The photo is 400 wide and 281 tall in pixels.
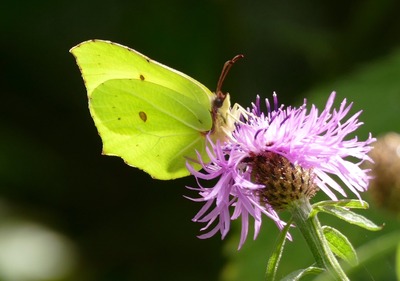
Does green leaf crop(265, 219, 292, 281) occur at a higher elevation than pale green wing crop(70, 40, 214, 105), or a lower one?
lower

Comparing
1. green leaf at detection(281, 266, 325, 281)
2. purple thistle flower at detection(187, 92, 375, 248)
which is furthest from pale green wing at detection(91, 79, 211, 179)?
green leaf at detection(281, 266, 325, 281)

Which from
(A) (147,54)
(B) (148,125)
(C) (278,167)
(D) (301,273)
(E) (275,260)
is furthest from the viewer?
(A) (147,54)

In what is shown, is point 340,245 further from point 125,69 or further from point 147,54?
point 147,54

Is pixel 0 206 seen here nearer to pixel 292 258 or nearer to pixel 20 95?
pixel 20 95

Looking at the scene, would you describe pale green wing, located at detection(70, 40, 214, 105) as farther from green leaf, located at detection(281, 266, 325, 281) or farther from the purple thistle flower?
green leaf, located at detection(281, 266, 325, 281)

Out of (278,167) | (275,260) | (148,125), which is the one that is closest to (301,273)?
(275,260)

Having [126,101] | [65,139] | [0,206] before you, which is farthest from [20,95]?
[126,101]

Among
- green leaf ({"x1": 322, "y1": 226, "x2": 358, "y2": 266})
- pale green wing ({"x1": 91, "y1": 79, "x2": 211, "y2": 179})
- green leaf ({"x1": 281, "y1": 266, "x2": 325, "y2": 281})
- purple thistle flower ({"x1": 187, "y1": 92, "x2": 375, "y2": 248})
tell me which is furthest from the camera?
pale green wing ({"x1": 91, "y1": 79, "x2": 211, "y2": 179})
